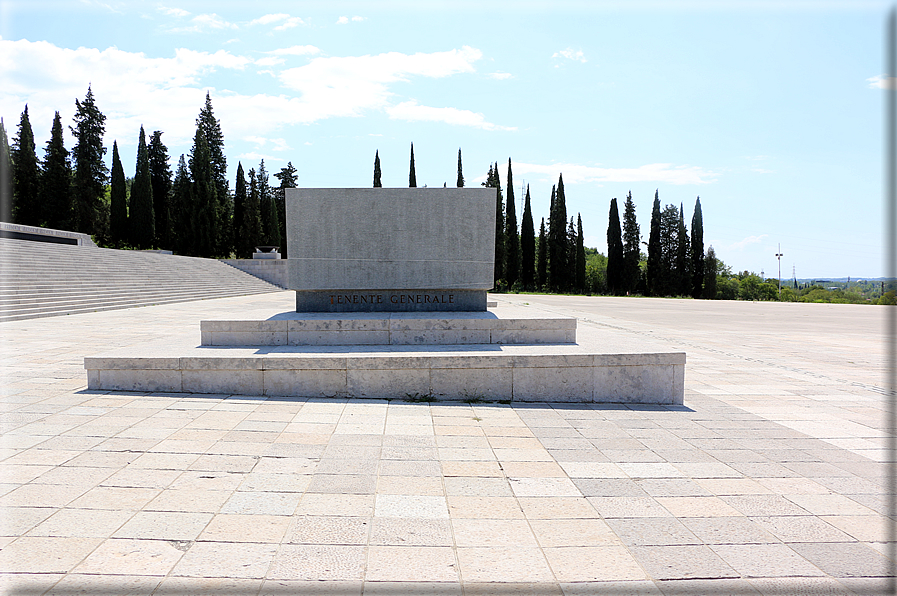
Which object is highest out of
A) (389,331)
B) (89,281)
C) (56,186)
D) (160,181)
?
(160,181)

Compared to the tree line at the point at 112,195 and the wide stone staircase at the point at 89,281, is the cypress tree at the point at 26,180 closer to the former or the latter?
the tree line at the point at 112,195

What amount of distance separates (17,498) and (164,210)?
45575 millimetres

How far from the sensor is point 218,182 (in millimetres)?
41719

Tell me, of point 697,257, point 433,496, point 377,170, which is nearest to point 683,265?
point 697,257

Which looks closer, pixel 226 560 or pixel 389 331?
pixel 226 560

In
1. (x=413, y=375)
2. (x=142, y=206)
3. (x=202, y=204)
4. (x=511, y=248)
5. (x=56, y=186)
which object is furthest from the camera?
(x=511, y=248)

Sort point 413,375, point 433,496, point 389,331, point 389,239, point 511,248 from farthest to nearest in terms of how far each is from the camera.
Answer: point 511,248
point 389,239
point 389,331
point 413,375
point 433,496

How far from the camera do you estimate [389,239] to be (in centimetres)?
798

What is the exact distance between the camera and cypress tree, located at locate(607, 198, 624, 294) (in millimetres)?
42906

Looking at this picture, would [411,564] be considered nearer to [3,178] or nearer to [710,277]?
[3,178]

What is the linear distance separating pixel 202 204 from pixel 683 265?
4169 centimetres

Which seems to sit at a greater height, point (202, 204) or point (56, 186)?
point (56, 186)

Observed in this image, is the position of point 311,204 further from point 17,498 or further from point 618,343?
point 17,498

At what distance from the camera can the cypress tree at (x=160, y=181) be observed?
40.9m
